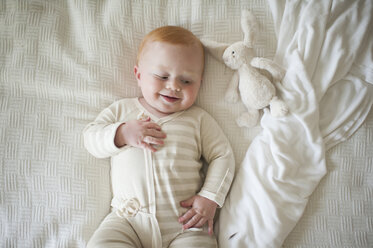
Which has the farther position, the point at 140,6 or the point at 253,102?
the point at 140,6

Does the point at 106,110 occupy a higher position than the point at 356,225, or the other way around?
the point at 106,110

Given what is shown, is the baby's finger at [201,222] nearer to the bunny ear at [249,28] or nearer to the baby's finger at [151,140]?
the baby's finger at [151,140]

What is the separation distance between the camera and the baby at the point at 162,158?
1016mm

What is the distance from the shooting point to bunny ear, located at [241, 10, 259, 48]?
1.10 metres

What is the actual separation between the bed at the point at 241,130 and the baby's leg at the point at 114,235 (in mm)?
85

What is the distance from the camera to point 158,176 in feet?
3.40

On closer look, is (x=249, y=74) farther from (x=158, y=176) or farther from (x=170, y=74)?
(x=158, y=176)

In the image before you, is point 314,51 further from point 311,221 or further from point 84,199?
point 84,199

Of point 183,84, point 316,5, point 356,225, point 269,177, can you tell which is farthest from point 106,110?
point 356,225

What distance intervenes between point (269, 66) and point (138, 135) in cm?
59

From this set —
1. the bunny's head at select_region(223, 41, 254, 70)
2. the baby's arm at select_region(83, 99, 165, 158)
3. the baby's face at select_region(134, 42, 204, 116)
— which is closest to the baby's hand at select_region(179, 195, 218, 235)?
the baby's arm at select_region(83, 99, 165, 158)

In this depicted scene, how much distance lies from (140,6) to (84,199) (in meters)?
0.88

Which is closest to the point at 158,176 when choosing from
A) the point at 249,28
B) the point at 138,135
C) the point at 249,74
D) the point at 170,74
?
the point at 138,135

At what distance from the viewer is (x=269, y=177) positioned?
1040 mm
